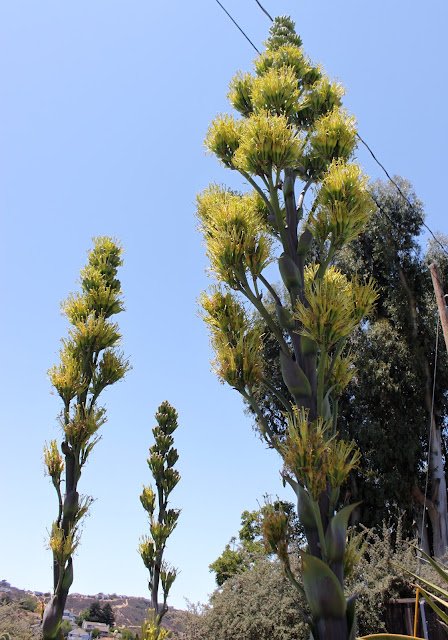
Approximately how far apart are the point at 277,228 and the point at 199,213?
0.92 meters

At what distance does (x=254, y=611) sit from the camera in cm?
820

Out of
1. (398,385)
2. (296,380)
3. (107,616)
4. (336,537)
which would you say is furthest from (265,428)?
(107,616)

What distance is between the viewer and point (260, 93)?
505 centimetres

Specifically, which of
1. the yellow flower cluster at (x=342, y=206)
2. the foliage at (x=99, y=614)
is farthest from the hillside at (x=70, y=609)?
the yellow flower cluster at (x=342, y=206)

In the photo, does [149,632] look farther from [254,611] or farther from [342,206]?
[342,206]

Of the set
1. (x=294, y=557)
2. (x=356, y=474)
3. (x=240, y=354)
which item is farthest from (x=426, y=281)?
(x=240, y=354)

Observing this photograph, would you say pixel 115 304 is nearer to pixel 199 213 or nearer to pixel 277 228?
pixel 199 213

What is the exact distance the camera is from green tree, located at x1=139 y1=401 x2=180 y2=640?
677cm

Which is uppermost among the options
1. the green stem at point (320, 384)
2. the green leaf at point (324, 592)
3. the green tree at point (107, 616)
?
the green stem at point (320, 384)

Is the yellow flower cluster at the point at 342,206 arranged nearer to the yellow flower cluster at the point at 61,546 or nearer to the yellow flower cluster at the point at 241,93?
the yellow flower cluster at the point at 241,93

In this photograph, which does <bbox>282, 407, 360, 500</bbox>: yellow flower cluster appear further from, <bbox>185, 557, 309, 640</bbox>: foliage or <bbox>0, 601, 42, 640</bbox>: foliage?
<bbox>0, 601, 42, 640</bbox>: foliage

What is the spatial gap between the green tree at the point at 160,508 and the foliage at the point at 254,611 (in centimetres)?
213

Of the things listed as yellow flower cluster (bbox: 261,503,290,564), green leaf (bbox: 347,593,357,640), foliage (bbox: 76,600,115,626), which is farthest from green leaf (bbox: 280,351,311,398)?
foliage (bbox: 76,600,115,626)

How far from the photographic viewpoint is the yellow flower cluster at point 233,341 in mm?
4047
